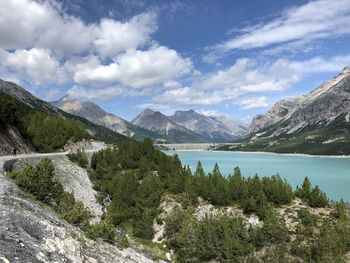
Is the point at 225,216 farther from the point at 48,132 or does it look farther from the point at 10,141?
the point at 48,132

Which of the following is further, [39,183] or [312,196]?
[312,196]

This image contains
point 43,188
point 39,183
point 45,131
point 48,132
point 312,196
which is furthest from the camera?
point 48,132

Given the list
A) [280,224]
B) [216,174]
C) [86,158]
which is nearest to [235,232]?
[280,224]

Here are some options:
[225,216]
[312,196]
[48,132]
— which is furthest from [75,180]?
[312,196]

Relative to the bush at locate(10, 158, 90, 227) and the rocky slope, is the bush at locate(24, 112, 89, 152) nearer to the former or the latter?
the rocky slope

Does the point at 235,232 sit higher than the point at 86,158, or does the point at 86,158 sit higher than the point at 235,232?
the point at 86,158

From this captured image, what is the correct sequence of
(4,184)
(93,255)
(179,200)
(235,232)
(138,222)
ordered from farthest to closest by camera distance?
(179,200) → (138,222) → (235,232) → (4,184) → (93,255)

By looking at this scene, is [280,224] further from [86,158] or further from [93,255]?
[86,158]

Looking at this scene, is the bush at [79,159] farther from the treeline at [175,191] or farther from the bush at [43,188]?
the bush at [43,188]

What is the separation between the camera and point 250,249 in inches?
2199

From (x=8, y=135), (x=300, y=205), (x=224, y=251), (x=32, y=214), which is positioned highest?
(x=8, y=135)

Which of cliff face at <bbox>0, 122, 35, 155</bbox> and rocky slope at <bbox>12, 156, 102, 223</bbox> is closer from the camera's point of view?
rocky slope at <bbox>12, 156, 102, 223</bbox>

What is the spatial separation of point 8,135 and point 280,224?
6159 centimetres

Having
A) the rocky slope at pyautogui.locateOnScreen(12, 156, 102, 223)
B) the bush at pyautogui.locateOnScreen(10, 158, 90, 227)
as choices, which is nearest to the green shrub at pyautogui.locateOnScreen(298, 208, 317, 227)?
the rocky slope at pyautogui.locateOnScreen(12, 156, 102, 223)
